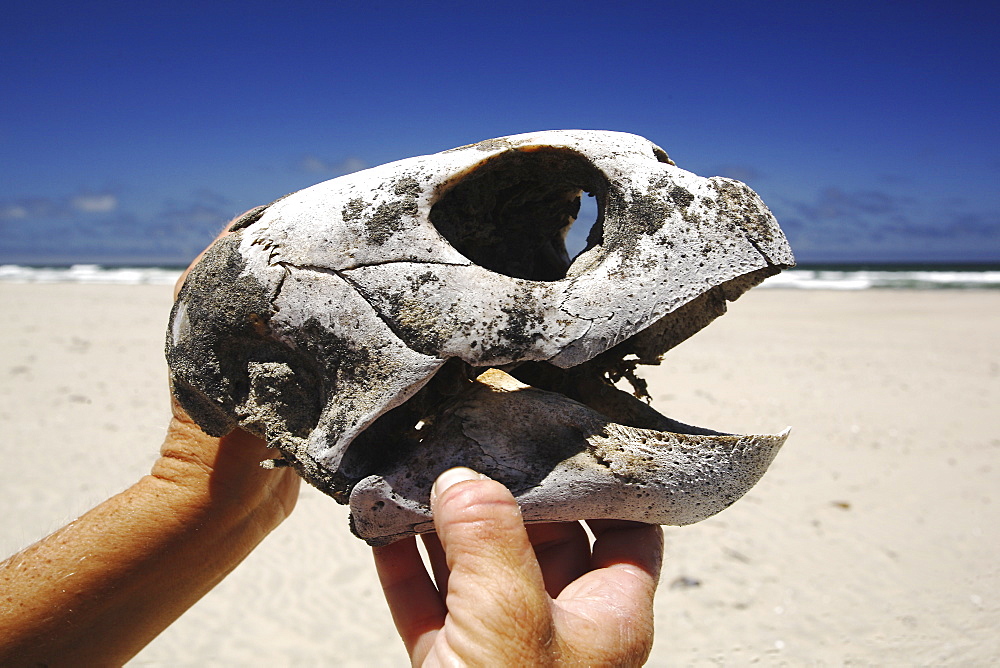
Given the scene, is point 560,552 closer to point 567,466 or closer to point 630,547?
point 630,547

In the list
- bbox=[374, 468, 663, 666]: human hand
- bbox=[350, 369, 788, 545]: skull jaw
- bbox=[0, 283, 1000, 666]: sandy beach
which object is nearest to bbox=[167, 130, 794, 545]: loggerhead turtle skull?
bbox=[350, 369, 788, 545]: skull jaw

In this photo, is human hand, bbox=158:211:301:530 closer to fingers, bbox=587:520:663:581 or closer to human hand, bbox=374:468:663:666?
human hand, bbox=374:468:663:666

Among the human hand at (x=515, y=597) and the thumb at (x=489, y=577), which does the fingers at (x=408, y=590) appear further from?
the thumb at (x=489, y=577)

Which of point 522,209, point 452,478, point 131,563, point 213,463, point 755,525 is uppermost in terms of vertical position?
point 522,209

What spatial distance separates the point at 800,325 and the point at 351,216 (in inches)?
551

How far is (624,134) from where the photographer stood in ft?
5.41

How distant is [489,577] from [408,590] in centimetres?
66

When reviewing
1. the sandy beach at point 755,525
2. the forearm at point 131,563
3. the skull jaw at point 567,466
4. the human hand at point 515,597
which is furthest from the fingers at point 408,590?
the sandy beach at point 755,525

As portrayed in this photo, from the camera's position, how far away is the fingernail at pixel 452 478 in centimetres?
145

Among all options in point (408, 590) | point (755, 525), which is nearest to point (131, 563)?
point (408, 590)

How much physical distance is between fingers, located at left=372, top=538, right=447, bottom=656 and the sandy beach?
1.46m

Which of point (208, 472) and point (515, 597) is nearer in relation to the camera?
point (515, 597)

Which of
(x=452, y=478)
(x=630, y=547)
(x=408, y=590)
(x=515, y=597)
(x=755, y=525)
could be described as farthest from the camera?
(x=755, y=525)

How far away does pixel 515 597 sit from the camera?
134cm
